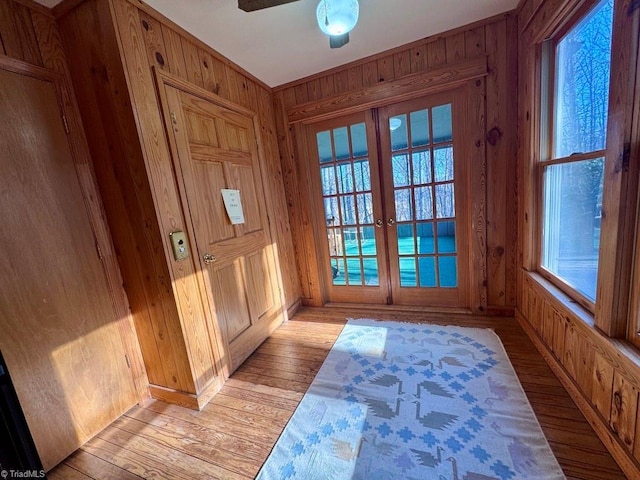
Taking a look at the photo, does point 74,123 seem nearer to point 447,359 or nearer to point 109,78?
point 109,78

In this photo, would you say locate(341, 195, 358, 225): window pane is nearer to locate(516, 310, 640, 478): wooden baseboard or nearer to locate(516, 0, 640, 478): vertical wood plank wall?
locate(516, 0, 640, 478): vertical wood plank wall

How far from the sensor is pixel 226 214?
2053mm

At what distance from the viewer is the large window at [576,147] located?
129cm

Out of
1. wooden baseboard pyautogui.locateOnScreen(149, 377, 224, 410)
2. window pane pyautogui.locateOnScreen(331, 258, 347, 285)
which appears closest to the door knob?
wooden baseboard pyautogui.locateOnScreen(149, 377, 224, 410)

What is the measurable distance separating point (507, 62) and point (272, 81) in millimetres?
2032

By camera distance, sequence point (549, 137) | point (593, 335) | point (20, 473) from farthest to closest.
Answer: point (549, 137), point (593, 335), point (20, 473)

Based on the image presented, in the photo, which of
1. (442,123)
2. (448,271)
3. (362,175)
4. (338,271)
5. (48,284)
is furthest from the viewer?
(338,271)

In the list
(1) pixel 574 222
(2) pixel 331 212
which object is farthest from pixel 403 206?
(1) pixel 574 222

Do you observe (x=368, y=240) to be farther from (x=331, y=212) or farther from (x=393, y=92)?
(x=393, y=92)

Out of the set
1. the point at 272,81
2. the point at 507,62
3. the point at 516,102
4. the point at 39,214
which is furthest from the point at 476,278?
the point at 39,214

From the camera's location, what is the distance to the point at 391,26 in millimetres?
1940

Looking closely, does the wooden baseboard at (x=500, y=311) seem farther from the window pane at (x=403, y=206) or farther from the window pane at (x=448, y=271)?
the window pane at (x=403, y=206)

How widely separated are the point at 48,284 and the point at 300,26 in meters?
2.21

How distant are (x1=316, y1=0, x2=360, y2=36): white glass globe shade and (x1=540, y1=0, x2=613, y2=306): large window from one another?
3.94ft
